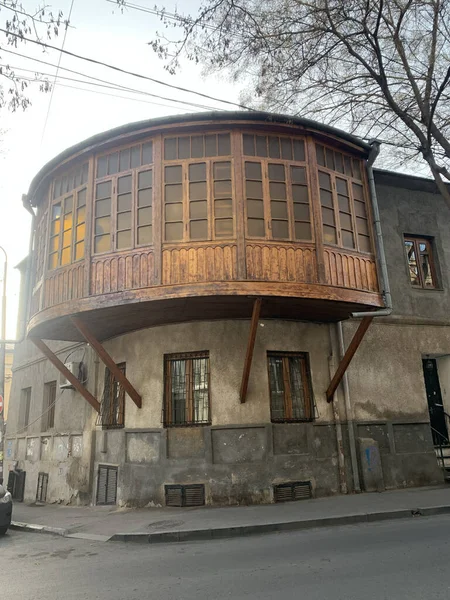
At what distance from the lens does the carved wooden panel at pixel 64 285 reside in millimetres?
10195

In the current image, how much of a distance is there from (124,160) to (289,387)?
6.42 metres

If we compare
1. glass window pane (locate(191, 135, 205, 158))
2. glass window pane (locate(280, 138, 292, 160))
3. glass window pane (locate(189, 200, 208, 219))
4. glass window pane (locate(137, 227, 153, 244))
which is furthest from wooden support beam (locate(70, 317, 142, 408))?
glass window pane (locate(280, 138, 292, 160))

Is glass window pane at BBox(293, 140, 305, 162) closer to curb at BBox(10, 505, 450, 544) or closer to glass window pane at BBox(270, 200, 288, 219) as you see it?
glass window pane at BBox(270, 200, 288, 219)

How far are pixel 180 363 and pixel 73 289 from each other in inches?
115

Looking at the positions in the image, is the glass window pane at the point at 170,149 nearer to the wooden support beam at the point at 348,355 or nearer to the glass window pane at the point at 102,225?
the glass window pane at the point at 102,225

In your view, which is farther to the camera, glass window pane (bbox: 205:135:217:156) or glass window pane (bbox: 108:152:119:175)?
glass window pane (bbox: 108:152:119:175)

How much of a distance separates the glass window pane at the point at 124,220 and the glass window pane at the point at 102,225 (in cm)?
25

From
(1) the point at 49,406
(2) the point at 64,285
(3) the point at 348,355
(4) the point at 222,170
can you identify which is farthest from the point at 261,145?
(1) the point at 49,406

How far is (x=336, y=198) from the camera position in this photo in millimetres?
10680

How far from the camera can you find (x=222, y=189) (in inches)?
391

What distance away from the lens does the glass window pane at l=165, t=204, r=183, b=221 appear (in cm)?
981

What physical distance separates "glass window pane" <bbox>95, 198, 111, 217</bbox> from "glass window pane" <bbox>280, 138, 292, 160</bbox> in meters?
4.00

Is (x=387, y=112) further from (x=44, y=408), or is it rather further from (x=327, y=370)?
(x=44, y=408)

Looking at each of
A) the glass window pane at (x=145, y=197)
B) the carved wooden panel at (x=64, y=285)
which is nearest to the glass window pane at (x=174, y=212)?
the glass window pane at (x=145, y=197)
